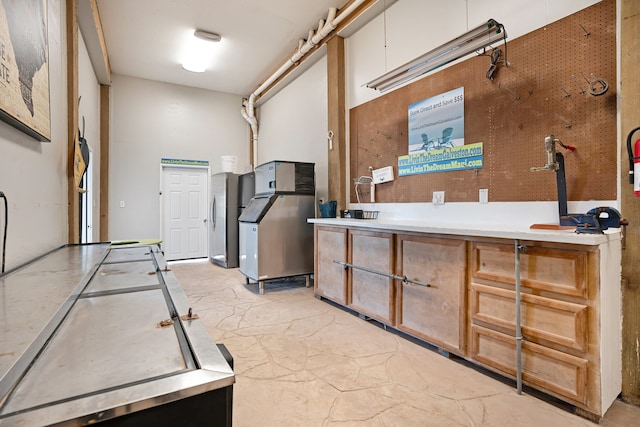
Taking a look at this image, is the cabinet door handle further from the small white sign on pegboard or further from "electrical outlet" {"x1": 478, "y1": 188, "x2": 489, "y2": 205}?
the small white sign on pegboard

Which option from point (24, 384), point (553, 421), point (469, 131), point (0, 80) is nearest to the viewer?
point (24, 384)

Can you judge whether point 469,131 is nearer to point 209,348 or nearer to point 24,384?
point 209,348

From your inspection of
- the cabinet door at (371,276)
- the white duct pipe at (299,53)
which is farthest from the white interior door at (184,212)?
the cabinet door at (371,276)

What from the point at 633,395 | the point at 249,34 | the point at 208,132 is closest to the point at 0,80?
the point at 633,395

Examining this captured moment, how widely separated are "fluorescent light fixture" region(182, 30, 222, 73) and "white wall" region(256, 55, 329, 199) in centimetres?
144

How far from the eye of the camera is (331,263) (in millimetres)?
3615

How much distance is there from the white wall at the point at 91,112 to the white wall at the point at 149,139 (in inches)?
15.3

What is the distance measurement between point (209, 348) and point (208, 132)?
6.76 m

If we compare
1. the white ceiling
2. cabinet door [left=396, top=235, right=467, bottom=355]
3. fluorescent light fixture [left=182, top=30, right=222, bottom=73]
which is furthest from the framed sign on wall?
fluorescent light fixture [left=182, top=30, right=222, bottom=73]

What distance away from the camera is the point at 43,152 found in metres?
2.11

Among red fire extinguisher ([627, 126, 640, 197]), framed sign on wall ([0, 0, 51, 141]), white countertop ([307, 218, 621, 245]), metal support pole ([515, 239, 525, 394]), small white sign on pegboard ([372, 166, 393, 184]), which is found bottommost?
metal support pole ([515, 239, 525, 394])

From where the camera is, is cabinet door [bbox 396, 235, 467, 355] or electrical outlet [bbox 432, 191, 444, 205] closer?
cabinet door [bbox 396, 235, 467, 355]

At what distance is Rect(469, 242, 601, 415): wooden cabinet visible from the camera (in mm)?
1689

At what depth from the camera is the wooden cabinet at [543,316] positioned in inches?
66.5
